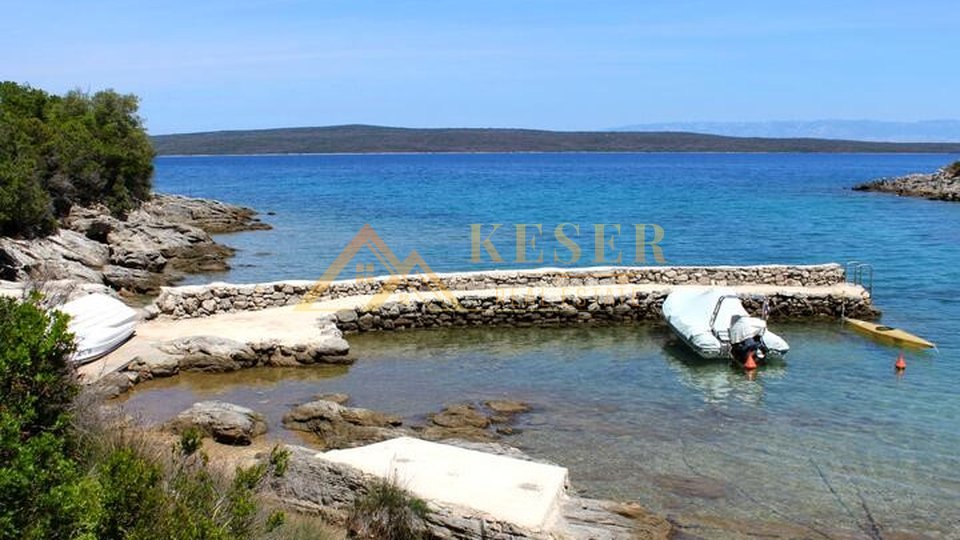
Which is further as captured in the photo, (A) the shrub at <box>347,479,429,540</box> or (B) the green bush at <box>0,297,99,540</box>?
(A) the shrub at <box>347,479,429,540</box>

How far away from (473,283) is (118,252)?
1452 centimetres

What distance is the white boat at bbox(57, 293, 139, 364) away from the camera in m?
16.8

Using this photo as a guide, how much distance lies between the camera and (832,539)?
10.9m

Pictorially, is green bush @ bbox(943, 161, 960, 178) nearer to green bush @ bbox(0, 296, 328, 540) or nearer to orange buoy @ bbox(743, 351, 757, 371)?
orange buoy @ bbox(743, 351, 757, 371)

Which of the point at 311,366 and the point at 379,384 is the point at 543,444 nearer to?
the point at 379,384

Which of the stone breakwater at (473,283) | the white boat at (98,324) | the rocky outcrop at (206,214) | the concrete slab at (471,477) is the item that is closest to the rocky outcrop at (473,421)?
the concrete slab at (471,477)

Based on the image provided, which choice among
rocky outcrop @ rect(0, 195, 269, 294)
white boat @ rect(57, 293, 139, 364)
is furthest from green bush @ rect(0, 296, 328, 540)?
rocky outcrop @ rect(0, 195, 269, 294)

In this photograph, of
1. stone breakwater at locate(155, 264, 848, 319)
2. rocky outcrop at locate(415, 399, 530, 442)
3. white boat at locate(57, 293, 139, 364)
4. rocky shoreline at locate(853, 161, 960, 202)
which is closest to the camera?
rocky outcrop at locate(415, 399, 530, 442)

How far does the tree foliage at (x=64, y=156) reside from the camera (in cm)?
2720

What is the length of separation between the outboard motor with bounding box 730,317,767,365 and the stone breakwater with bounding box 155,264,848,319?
5536mm

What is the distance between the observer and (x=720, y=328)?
20.2m

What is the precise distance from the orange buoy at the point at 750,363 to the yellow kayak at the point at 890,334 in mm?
4500

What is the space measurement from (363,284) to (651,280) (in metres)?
8.21

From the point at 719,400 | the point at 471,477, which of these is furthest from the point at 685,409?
the point at 471,477
